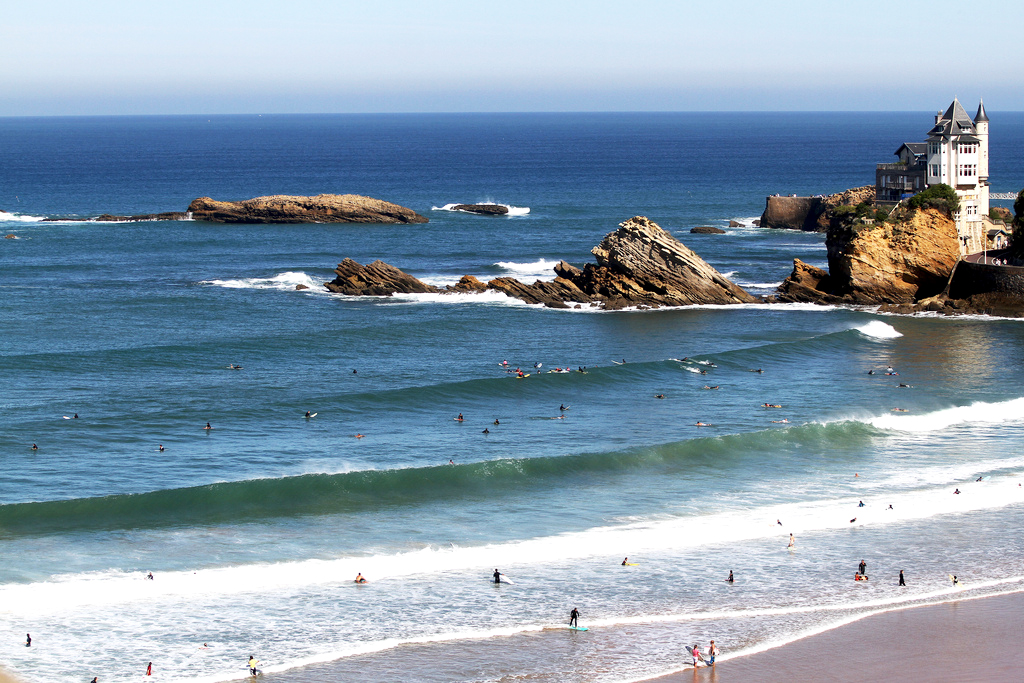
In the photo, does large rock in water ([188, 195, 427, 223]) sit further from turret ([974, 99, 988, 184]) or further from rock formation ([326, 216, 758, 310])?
turret ([974, 99, 988, 184])

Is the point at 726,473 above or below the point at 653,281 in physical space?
below

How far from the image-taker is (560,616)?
28.2 m

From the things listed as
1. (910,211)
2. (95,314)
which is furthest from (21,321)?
(910,211)

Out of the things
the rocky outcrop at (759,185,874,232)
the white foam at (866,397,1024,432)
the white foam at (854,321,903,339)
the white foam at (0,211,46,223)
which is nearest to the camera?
the white foam at (866,397,1024,432)

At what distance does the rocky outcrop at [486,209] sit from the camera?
122062mm

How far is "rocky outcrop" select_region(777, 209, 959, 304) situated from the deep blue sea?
10.9 ft

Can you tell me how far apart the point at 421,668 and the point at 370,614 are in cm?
361

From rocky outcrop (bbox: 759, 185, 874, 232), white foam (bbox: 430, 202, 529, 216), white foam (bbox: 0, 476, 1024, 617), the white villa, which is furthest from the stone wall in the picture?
white foam (bbox: 430, 202, 529, 216)

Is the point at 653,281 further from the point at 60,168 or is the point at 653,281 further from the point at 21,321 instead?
the point at 60,168

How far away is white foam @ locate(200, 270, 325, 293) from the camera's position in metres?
76.8

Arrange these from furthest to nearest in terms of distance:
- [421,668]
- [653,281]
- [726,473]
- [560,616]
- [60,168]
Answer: [60,168]
[653,281]
[726,473]
[560,616]
[421,668]

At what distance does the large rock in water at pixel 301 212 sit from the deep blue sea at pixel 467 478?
3791 centimetres

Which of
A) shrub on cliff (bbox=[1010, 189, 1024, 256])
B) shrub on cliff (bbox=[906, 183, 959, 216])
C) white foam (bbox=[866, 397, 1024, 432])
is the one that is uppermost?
shrub on cliff (bbox=[906, 183, 959, 216])

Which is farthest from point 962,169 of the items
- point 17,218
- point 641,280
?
point 17,218
